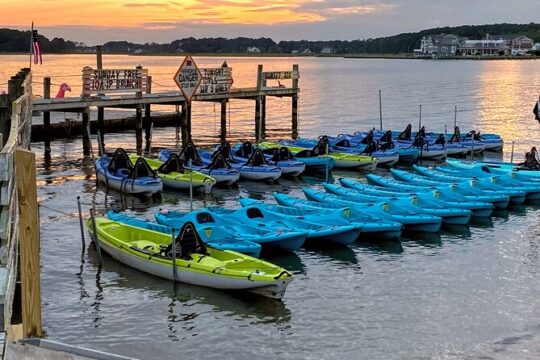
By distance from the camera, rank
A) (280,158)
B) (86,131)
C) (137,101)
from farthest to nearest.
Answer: (137,101)
(86,131)
(280,158)

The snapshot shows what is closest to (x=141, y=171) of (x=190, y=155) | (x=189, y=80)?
(x=190, y=155)

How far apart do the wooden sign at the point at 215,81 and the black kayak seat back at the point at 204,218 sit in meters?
23.7

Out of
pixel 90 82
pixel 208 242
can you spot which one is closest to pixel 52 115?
pixel 90 82

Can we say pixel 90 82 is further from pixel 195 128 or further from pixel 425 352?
pixel 425 352

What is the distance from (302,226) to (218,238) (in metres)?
2.78

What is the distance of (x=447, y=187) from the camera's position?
26.5m

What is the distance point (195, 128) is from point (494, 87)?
7213 cm

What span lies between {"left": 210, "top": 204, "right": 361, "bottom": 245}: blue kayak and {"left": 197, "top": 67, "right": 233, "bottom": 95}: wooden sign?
75.5 feet

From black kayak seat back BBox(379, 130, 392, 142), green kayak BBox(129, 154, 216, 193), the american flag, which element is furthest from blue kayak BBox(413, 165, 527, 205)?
the american flag

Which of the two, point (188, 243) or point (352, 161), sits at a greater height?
point (352, 161)

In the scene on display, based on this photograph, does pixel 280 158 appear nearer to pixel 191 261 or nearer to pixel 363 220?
pixel 363 220

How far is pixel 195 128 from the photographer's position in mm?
57375

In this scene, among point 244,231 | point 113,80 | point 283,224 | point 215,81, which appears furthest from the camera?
point 215,81

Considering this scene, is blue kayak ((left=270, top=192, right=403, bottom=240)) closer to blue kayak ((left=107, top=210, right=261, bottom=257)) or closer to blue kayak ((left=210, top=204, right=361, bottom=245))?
blue kayak ((left=210, top=204, right=361, bottom=245))
